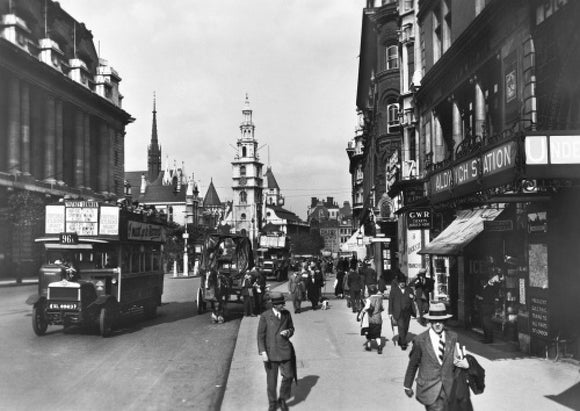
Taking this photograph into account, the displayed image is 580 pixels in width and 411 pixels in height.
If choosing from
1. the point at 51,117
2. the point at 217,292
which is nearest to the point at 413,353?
the point at 217,292

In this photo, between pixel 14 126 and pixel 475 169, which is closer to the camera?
pixel 475 169

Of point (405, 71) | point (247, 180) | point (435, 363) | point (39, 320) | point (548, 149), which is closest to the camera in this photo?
point (435, 363)

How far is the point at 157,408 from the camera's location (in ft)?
29.0

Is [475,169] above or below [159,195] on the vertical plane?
below

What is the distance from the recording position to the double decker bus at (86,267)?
611 inches

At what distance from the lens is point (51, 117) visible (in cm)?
5878

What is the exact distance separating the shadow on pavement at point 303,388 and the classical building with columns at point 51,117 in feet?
120

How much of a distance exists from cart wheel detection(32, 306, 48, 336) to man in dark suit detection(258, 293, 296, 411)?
28.9ft

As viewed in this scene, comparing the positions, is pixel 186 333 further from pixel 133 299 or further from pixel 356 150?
pixel 356 150

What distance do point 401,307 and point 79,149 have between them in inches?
2235

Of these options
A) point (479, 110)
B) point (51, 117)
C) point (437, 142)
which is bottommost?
point (437, 142)

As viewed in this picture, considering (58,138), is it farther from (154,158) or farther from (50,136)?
(154,158)

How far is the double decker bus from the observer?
1552cm

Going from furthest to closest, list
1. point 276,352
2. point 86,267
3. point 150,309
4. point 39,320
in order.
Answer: point 150,309
point 86,267
point 39,320
point 276,352
